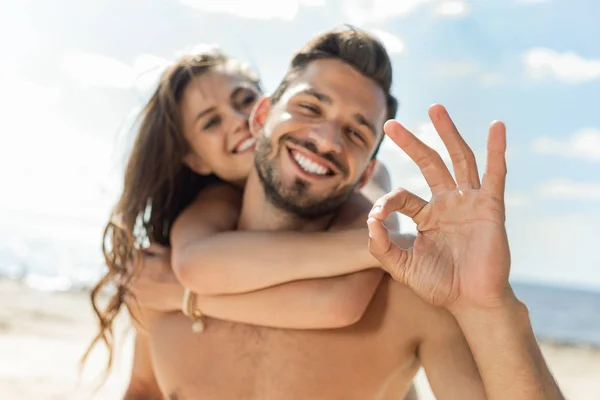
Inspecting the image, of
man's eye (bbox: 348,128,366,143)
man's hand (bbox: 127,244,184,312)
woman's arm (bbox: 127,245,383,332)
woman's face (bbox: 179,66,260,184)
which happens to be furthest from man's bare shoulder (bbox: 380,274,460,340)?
woman's face (bbox: 179,66,260,184)

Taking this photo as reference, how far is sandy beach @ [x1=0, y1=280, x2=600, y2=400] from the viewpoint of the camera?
701cm

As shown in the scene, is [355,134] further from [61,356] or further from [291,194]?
[61,356]

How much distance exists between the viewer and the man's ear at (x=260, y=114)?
2.51 meters

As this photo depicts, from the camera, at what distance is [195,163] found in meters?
3.05

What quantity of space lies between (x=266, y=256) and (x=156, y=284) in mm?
630

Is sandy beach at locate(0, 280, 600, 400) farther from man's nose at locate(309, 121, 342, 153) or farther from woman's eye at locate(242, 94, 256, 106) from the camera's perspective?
man's nose at locate(309, 121, 342, 153)

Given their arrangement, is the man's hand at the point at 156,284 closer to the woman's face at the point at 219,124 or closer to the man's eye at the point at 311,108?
the woman's face at the point at 219,124

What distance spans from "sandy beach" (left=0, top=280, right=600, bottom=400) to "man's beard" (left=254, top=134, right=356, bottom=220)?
6.47ft

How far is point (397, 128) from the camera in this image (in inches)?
63.7

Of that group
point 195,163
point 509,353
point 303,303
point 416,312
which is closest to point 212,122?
point 195,163

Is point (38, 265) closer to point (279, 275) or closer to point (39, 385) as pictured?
point (39, 385)

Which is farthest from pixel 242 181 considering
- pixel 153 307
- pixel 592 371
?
pixel 592 371

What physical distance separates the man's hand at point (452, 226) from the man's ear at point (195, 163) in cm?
158

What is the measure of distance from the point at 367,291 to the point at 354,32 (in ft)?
3.18
